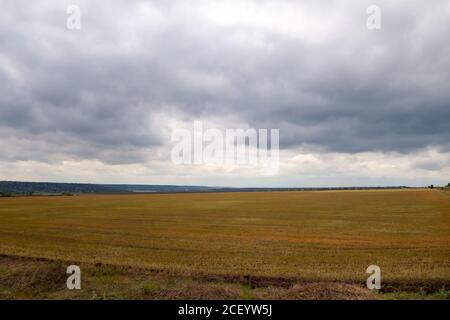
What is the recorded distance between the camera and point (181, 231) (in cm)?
2664

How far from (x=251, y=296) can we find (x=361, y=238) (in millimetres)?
14565

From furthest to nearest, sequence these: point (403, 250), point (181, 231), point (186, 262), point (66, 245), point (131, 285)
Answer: point (181, 231)
point (66, 245)
point (403, 250)
point (186, 262)
point (131, 285)

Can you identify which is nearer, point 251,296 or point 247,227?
point 251,296

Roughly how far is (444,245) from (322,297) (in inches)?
541

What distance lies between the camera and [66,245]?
68.1ft

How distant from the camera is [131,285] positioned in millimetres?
11977

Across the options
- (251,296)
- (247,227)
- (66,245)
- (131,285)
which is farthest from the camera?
(247,227)
